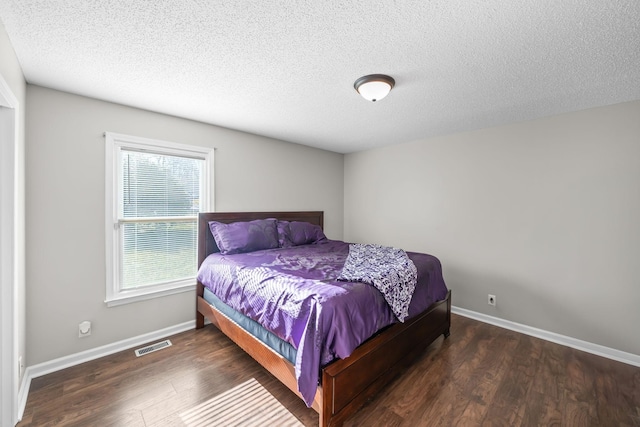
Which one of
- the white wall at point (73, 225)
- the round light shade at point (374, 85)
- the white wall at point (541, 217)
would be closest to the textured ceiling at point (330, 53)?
the round light shade at point (374, 85)

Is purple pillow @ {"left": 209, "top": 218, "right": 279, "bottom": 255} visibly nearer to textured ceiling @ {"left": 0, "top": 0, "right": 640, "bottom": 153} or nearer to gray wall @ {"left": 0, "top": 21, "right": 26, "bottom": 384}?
textured ceiling @ {"left": 0, "top": 0, "right": 640, "bottom": 153}

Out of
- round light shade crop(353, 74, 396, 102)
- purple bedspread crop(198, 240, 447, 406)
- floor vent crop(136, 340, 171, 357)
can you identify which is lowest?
floor vent crop(136, 340, 171, 357)

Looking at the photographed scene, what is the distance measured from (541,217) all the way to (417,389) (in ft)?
7.33

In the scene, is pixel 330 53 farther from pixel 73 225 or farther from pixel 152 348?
pixel 152 348

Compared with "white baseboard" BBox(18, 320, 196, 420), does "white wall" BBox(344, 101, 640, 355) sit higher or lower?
higher

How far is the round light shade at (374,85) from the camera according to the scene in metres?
1.92

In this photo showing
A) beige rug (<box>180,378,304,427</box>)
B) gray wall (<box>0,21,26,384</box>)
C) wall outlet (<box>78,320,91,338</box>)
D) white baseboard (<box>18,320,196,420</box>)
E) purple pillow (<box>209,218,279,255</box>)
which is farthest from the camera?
purple pillow (<box>209,218,279,255</box>)

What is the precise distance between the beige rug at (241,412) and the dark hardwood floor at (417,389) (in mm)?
58

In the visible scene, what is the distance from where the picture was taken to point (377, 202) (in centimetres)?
428

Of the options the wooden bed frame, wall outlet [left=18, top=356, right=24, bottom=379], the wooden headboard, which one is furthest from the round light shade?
wall outlet [left=18, top=356, right=24, bottom=379]

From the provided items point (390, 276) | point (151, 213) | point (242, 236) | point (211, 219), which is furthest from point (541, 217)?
point (151, 213)

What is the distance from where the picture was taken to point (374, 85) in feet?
6.40

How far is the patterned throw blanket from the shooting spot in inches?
73.5

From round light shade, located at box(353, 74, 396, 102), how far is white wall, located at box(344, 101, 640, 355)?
1.88m
